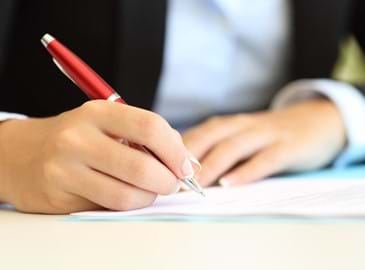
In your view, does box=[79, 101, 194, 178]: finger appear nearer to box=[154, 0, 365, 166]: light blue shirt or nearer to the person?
the person

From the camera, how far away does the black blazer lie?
72 centimetres

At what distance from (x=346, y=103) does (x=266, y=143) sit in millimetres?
134

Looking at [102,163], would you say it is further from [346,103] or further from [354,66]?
[354,66]

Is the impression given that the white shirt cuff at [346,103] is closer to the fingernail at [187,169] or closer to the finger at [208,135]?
the finger at [208,135]

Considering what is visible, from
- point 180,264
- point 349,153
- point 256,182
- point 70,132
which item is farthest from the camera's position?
point 349,153

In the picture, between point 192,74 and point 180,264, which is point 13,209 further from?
point 192,74

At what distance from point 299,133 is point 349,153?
0.20 ft

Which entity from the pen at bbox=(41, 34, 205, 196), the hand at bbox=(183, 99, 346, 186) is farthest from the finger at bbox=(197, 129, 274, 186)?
the pen at bbox=(41, 34, 205, 196)

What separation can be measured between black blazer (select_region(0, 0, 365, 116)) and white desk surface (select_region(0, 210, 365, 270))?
32cm

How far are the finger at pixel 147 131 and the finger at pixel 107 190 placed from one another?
0.09ft

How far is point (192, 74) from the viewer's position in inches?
32.7

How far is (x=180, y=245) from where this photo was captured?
378 millimetres

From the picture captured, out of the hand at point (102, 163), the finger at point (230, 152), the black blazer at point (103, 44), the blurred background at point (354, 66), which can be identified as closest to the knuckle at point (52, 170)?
the hand at point (102, 163)

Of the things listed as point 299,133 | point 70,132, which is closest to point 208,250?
point 70,132
